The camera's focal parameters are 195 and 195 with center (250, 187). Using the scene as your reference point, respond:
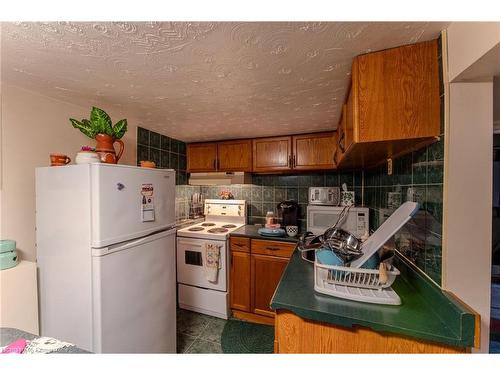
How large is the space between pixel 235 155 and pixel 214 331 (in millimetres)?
1865

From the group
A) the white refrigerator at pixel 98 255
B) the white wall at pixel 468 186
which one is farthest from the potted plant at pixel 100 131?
the white wall at pixel 468 186

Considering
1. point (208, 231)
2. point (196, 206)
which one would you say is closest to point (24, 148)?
point (208, 231)

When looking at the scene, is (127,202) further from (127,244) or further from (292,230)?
(292,230)

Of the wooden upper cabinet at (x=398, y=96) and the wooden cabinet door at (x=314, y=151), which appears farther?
the wooden cabinet door at (x=314, y=151)

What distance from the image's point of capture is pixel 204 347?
171 cm

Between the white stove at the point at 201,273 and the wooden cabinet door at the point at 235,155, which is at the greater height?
the wooden cabinet door at the point at 235,155

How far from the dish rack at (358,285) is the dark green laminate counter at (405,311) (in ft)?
0.08

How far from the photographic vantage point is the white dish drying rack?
Result: 82 centimetres

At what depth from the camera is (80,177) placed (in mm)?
1007

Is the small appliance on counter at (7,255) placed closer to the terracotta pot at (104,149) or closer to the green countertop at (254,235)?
the terracotta pot at (104,149)

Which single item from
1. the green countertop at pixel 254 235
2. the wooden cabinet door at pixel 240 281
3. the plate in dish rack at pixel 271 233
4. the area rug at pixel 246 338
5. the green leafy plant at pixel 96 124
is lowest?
the area rug at pixel 246 338

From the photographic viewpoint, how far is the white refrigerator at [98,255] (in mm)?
989

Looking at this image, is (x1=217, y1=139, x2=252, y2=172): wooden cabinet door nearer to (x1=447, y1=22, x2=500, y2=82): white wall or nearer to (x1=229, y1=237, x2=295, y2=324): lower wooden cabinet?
(x1=229, y1=237, x2=295, y2=324): lower wooden cabinet

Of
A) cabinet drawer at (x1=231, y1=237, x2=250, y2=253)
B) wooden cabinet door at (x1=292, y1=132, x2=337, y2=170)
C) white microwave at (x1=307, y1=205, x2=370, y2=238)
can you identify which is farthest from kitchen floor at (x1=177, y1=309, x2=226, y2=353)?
wooden cabinet door at (x1=292, y1=132, x2=337, y2=170)
